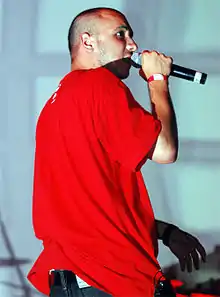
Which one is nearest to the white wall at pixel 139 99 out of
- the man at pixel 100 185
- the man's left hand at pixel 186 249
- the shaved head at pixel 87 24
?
the shaved head at pixel 87 24

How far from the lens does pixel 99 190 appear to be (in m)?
1.00

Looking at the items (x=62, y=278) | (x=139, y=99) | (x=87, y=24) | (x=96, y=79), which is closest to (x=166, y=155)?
(x=96, y=79)

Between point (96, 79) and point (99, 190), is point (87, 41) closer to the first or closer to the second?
point (96, 79)

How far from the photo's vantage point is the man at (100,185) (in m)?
0.97

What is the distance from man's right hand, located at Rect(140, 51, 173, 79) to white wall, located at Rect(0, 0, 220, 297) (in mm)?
913

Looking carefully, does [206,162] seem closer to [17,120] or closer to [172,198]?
[172,198]

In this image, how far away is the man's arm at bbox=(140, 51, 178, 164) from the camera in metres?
0.97

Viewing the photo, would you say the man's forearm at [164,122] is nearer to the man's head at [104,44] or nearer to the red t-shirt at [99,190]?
the red t-shirt at [99,190]

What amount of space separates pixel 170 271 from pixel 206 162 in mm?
428

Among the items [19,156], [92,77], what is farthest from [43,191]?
[19,156]

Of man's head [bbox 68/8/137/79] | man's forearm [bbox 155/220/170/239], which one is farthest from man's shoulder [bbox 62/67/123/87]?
man's forearm [bbox 155/220/170/239]

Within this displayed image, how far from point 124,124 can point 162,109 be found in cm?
9

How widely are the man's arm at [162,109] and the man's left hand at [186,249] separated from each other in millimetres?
241

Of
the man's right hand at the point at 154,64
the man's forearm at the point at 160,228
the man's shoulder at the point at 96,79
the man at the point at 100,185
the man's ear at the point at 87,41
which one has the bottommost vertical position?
the man's forearm at the point at 160,228
